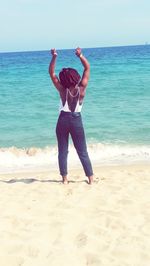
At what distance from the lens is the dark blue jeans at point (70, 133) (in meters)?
6.31

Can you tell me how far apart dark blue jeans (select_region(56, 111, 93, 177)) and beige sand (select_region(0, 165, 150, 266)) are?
345 mm

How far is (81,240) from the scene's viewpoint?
4637 mm

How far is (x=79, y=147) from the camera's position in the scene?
6.51 m

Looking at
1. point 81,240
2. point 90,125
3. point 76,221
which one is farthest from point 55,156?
point 81,240

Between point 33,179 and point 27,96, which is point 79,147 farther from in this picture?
point 27,96

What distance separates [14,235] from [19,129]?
8.05 metres

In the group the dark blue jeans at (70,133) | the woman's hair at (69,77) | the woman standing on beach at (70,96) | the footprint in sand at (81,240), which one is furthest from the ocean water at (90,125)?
the footprint in sand at (81,240)

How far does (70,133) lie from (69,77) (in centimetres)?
80

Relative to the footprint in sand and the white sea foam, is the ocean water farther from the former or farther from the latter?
the footprint in sand

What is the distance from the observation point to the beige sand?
4305 mm

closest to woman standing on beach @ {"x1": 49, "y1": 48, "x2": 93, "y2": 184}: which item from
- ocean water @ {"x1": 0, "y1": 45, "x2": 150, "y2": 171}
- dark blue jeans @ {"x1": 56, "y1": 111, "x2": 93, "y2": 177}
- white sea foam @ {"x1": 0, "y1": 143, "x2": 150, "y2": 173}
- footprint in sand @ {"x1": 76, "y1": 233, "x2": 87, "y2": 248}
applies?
dark blue jeans @ {"x1": 56, "y1": 111, "x2": 93, "y2": 177}

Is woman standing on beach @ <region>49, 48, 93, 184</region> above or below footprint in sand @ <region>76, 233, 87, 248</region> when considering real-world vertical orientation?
above

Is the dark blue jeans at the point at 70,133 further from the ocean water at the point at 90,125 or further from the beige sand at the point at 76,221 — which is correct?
Answer: the ocean water at the point at 90,125

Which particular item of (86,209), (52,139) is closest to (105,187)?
(86,209)
